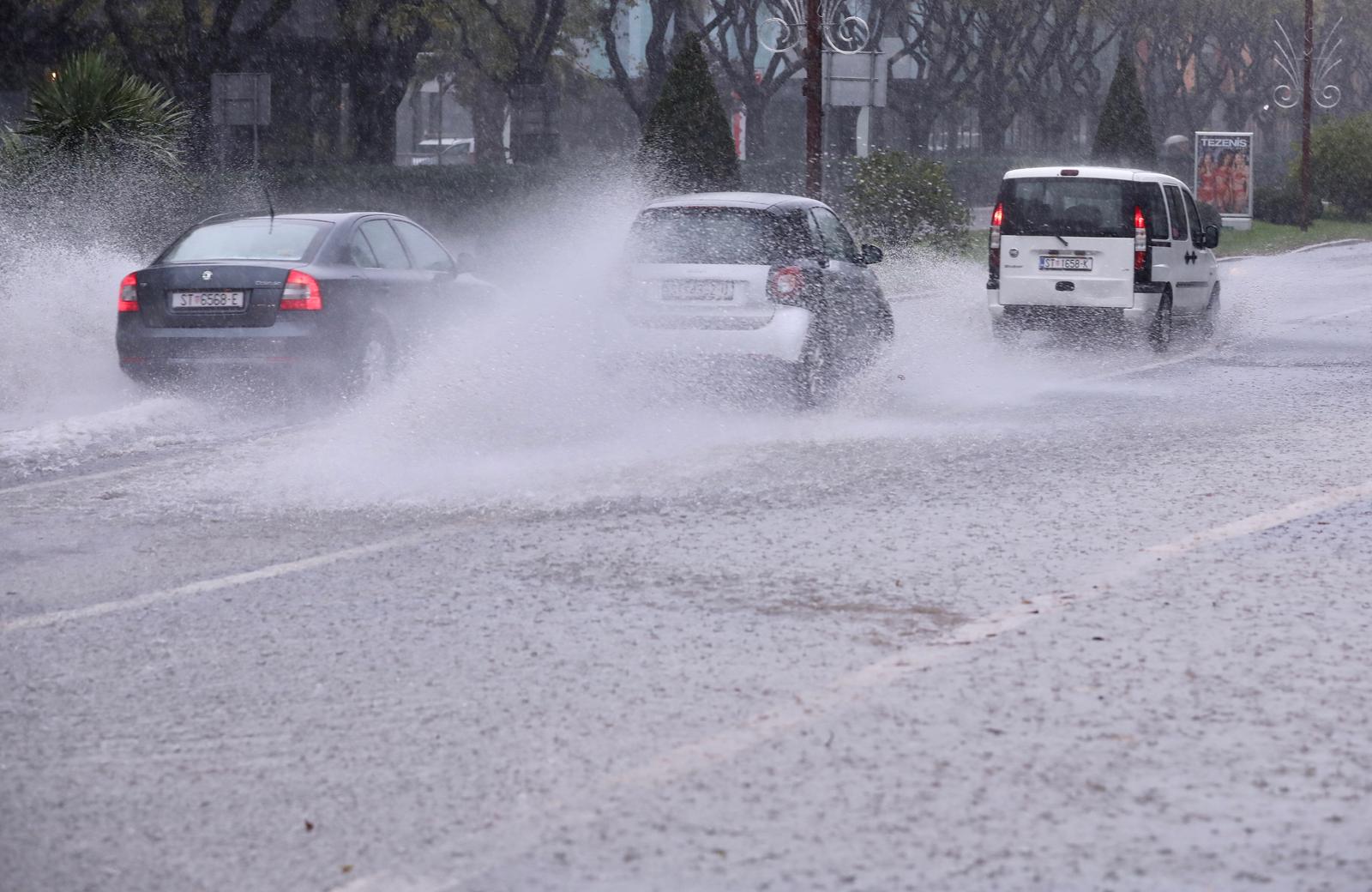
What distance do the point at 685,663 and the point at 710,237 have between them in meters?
6.74

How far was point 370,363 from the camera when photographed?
13.3 metres

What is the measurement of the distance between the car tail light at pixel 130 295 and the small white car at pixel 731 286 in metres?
3.21

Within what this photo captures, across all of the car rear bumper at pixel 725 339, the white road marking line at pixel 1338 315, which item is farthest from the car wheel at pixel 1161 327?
the car rear bumper at pixel 725 339

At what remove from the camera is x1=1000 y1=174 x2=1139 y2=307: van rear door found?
17.5 metres

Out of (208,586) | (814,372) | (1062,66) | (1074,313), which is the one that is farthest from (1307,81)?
(208,586)

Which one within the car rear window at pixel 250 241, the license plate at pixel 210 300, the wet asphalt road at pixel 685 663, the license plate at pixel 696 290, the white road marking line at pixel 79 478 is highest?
the car rear window at pixel 250 241

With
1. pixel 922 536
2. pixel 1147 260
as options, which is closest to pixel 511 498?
pixel 922 536

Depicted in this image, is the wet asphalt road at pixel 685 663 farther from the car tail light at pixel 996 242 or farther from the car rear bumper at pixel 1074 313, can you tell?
the car tail light at pixel 996 242

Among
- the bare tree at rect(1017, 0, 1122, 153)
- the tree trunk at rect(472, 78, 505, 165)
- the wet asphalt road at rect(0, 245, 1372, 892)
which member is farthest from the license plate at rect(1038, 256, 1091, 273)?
the tree trunk at rect(472, 78, 505, 165)

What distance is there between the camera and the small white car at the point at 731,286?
12438mm

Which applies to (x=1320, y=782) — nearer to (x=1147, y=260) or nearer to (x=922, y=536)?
(x=922, y=536)

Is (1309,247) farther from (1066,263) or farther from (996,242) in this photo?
(1066,263)

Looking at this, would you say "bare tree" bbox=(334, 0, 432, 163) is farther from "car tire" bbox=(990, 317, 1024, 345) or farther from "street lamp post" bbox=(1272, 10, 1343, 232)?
"street lamp post" bbox=(1272, 10, 1343, 232)

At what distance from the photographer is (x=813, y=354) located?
504 inches
